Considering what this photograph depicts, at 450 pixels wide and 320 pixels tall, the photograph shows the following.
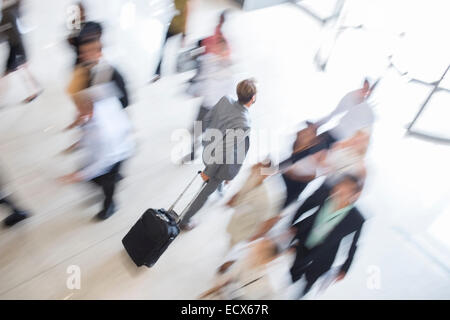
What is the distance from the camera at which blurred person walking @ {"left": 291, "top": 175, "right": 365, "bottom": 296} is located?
8.25ft

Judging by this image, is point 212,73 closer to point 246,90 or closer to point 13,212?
point 246,90

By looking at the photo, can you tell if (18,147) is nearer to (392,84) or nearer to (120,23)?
(120,23)

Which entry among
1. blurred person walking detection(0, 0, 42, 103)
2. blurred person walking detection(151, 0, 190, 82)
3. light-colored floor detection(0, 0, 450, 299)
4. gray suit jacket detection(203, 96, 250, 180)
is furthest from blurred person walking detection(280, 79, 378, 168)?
blurred person walking detection(0, 0, 42, 103)

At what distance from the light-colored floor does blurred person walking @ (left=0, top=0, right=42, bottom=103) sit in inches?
5.8

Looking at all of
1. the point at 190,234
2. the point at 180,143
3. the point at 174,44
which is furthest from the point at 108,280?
the point at 174,44

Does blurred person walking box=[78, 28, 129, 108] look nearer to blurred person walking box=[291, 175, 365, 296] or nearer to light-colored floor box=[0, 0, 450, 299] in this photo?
light-colored floor box=[0, 0, 450, 299]

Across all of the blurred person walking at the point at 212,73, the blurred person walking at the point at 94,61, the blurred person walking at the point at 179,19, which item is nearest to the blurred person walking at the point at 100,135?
the blurred person walking at the point at 94,61

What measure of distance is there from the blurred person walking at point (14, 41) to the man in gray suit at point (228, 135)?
229 centimetres

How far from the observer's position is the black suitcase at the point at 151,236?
281cm

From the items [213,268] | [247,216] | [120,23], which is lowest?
[213,268]

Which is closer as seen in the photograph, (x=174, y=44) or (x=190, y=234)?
(x=190, y=234)

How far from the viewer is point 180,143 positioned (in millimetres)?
4367

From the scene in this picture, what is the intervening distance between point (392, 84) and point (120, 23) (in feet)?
14.9

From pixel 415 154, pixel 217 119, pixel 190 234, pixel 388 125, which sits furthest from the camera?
pixel 388 125
